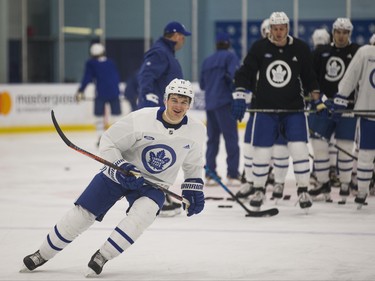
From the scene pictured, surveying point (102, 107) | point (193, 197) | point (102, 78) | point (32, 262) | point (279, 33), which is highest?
point (279, 33)

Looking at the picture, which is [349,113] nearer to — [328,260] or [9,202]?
[328,260]

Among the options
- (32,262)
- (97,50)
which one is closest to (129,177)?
(32,262)

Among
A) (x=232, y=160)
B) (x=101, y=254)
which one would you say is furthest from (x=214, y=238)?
(x=232, y=160)

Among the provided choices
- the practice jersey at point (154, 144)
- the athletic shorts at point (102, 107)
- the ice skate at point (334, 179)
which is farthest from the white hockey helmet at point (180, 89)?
the athletic shorts at point (102, 107)

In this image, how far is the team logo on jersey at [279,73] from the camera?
20.5 feet

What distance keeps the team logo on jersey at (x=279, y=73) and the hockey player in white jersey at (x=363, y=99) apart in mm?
388

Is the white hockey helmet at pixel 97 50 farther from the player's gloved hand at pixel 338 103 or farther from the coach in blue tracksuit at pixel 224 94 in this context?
the player's gloved hand at pixel 338 103

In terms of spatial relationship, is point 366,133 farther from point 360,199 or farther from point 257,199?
point 257,199

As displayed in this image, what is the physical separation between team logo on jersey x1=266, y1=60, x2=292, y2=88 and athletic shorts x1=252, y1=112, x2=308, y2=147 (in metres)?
0.21

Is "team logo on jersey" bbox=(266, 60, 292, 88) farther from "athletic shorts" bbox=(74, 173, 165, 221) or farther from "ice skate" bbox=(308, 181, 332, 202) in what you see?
Result: "athletic shorts" bbox=(74, 173, 165, 221)

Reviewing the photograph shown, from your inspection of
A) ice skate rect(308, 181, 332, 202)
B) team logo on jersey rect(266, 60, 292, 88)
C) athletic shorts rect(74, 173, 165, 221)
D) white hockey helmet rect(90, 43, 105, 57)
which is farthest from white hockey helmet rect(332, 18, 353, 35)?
white hockey helmet rect(90, 43, 105, 57)

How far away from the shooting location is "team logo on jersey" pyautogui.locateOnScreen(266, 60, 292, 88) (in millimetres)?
6258

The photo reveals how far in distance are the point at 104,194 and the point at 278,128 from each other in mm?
2344

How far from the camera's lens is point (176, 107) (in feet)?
14.0
